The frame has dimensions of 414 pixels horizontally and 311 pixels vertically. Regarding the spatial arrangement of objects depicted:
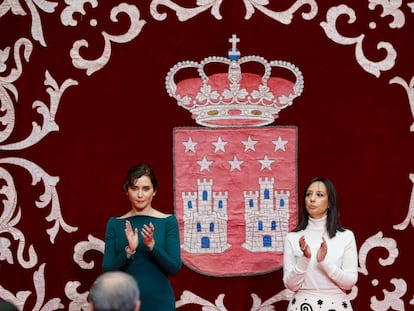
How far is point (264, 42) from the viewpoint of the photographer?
13.6ft

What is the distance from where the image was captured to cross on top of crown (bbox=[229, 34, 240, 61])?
412 cm

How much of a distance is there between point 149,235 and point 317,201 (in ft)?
2.82

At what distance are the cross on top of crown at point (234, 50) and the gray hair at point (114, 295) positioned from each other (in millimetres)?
2051

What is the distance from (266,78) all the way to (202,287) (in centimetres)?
121

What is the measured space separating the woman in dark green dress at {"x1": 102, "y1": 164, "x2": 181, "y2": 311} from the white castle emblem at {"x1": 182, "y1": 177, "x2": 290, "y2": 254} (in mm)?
550

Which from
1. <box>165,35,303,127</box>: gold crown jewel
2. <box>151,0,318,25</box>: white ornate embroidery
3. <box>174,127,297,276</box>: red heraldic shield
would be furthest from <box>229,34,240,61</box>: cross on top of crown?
<box>174,127,297,276</box>: red heraldic shield

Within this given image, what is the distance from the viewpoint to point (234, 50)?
412cm

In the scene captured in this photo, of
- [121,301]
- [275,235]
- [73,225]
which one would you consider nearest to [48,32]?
[73,225]

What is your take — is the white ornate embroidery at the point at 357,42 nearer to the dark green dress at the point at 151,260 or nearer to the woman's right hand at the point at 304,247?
the woman's right hand at the point at 304,247

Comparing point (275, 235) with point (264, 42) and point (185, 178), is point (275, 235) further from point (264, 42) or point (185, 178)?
point (264, 42)

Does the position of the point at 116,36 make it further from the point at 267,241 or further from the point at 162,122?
the point at 267,241

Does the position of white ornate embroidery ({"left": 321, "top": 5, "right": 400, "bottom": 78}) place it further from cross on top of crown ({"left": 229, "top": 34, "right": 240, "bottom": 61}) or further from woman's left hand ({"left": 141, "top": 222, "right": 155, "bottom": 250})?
woman's left hand ({"left": 141, "top": 222, "right": 155, "bottom": 250})

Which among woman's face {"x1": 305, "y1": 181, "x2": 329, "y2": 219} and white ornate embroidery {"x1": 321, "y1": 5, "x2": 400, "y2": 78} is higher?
white ornate embroidery {"x1": 321, "y1": 5, "x2": 400, "y2": 78}

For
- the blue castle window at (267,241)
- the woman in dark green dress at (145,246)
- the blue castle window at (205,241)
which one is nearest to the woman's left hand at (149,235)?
the woman in dark green dress at (145,246)
